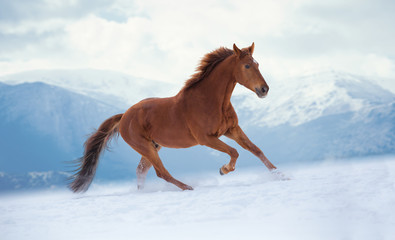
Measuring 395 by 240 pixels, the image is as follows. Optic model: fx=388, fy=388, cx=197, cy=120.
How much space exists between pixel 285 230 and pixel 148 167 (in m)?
2.91

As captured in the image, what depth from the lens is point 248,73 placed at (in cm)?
410

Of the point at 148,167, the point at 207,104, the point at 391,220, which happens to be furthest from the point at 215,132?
the point at 391,220

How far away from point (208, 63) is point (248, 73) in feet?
1.82

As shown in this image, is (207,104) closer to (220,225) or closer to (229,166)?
(229,166)

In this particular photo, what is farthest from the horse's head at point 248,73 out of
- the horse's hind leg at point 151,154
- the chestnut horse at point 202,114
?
the horse's hind leg at point 151,154

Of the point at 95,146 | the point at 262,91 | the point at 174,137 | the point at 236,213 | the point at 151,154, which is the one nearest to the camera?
the point at 236,213

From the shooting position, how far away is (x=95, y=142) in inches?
208

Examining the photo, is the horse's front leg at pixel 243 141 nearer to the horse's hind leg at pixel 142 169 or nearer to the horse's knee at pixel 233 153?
the horse's knee at pixel 233 153

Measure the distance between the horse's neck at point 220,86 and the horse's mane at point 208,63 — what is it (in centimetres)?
9

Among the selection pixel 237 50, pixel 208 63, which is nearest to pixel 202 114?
pixel 208 63

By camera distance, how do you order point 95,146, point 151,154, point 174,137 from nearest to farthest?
point 174,137 < point 151,154 < point 95,146

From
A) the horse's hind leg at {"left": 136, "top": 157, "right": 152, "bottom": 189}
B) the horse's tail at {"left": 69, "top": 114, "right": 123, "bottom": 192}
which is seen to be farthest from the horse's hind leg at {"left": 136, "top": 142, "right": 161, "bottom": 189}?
the horse's tail at {"left": 69, "top": 114, "right": 123, "bottom": 192}

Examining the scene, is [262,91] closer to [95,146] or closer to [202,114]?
[202,114]

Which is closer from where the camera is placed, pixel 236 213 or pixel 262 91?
pixel 236 213
